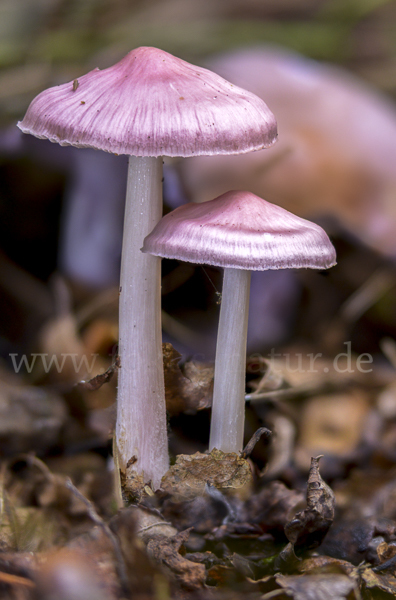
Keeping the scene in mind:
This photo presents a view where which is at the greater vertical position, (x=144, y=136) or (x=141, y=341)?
(x=144, y=136)

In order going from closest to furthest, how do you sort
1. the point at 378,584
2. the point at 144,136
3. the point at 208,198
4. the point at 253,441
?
1. the point at 144,136
2. the point at 378,584
3. the point at 253,441
4. the point at 208,198

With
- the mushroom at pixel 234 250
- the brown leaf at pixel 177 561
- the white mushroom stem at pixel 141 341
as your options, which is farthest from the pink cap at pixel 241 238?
the brown leaf at pixel 177 561

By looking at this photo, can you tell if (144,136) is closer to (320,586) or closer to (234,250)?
(234,250)

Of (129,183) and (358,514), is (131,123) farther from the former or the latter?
(358,514)

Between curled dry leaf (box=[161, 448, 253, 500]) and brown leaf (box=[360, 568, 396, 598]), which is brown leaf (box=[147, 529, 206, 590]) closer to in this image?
curled dry leaf (box=[161, 448, 253, 500])

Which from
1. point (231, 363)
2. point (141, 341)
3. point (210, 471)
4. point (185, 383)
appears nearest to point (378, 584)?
point (210, 471)

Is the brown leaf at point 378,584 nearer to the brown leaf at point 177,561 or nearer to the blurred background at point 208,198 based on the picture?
the brown leaf at point 177,561

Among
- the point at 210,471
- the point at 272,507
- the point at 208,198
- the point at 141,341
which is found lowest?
the point at 272,507
